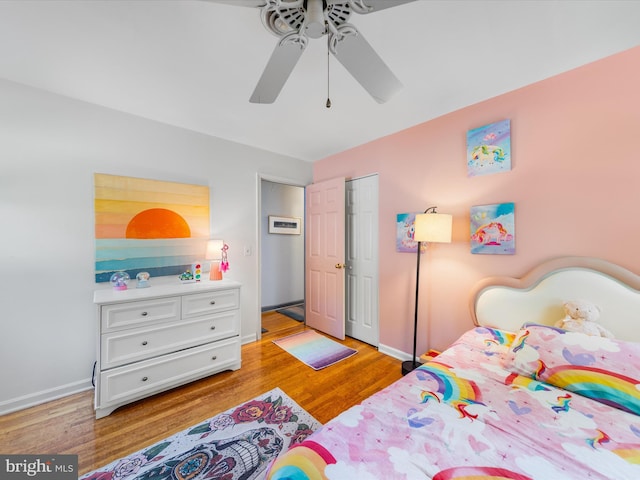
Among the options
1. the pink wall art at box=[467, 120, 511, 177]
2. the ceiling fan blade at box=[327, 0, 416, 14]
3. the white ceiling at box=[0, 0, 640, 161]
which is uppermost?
the white ceiling at box=[0, 0, 640, 161]

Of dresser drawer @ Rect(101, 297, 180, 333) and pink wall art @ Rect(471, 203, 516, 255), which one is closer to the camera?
dresser drawer @ Rect(101, 297, 180, 333)

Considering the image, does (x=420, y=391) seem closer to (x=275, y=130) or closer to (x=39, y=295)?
(x=275, y=130)

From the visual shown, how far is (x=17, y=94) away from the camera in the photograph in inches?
72.7

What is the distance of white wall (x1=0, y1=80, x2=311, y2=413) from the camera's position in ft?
5.98

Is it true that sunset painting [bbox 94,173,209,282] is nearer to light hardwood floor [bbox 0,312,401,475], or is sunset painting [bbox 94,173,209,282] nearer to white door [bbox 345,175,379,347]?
light hardwood floor [bbox 0,312,401,475]

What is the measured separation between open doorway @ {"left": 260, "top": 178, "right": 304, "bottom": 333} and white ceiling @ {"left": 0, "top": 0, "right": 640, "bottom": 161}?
7.16ft

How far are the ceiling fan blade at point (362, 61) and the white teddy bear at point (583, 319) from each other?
1.74 meters

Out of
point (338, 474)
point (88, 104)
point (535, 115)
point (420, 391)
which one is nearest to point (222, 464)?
point (338, 474)

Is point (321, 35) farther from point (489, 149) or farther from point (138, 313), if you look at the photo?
point (138, 313)

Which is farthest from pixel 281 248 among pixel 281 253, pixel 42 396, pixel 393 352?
pixel 42 396

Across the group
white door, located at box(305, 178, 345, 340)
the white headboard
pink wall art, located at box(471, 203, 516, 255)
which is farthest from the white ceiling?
the white headboard

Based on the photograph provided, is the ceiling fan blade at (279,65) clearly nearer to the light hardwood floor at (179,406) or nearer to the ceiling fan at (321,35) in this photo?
the ceiling fan at (321,35)

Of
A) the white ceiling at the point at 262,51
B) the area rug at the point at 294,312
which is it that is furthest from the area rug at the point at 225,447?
the white ceiling at the point at 262,51

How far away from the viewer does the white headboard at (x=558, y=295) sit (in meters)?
1.45
